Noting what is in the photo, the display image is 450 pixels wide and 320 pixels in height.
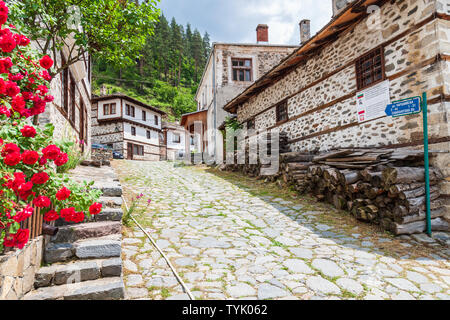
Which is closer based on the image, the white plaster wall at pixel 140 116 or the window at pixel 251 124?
the window at pixel 251 124

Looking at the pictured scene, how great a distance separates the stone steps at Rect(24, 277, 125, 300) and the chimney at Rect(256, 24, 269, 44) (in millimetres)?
17879

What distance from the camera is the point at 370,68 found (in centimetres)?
594

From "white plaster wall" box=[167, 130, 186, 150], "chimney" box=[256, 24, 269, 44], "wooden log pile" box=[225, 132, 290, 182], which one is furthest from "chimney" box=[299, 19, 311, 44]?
"white plaster wall" box=[167, 130, 186, 150]

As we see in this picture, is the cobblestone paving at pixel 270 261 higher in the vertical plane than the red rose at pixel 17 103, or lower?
lower

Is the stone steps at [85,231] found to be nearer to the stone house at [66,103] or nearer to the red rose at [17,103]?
the red rose at [17,103]

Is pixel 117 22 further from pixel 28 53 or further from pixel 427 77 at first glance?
pixel 427 77

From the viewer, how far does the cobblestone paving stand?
8.47ft

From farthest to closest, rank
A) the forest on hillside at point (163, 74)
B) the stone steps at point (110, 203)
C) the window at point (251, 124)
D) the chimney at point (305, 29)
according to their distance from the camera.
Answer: the forest on hillside at point (163, 74) → the chimney at point (305, 29) → the window at point (251, 124) → the stone steps at point (110, 203)

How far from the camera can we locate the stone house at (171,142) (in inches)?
1244

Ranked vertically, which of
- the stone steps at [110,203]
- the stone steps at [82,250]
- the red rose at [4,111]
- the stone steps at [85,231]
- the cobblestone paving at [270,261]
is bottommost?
the cobblestone paving at [270,261]

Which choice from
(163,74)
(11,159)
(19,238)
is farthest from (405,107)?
(163,74)

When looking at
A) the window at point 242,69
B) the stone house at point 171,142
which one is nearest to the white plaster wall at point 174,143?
the stone house at point 171,142

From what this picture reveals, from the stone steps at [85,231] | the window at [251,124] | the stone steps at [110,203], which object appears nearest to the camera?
the stone steps at [85,231]

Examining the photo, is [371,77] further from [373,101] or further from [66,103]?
[66,103]
